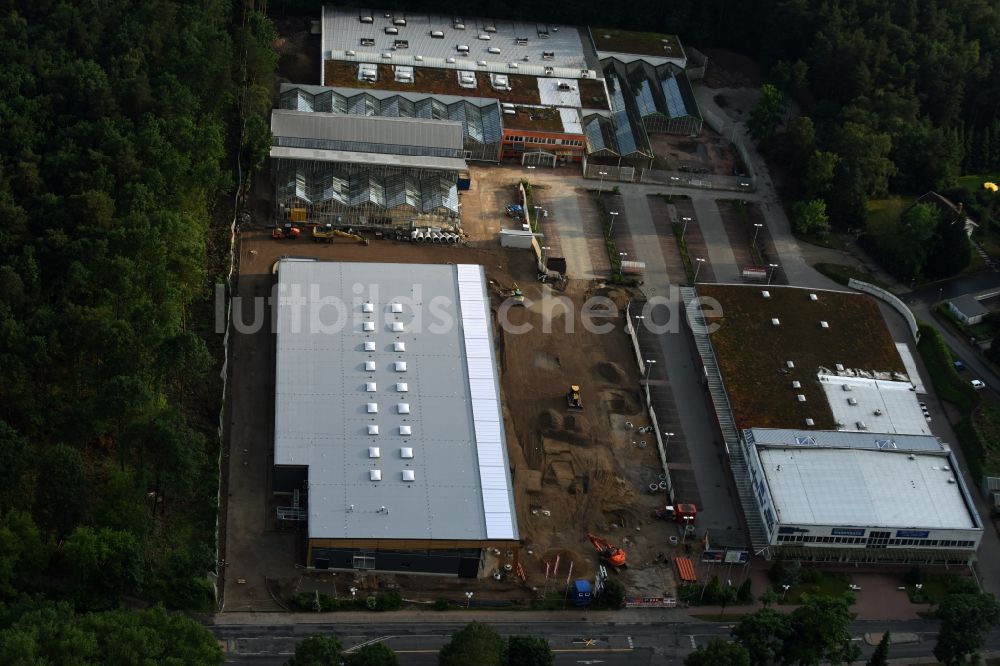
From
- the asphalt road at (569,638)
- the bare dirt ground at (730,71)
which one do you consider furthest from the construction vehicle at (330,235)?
the bare dirt ground at (730,71)

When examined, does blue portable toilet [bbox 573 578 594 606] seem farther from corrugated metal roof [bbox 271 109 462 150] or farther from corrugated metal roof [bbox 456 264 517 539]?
corrugated metal roof [bbox 271 109 462 150]

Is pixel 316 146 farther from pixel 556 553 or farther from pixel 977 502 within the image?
pixel 977 502

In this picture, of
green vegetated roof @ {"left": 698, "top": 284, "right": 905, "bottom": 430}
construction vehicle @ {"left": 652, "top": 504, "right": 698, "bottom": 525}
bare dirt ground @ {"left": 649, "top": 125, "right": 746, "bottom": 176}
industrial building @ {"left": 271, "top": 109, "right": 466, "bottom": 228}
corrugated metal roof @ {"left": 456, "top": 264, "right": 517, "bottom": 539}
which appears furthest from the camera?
bare dirt ground @ {"left": 649, "top": 125, "right": 746, "bottom": 176}

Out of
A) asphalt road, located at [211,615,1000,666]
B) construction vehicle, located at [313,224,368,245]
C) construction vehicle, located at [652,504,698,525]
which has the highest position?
construction vehicle, located at [313,224,368,245]

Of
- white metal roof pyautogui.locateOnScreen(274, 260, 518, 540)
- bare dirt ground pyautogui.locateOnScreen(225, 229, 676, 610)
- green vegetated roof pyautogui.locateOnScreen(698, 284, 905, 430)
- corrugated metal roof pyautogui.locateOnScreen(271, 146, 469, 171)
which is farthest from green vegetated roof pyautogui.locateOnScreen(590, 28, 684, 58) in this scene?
white metal roof pyautogui.locateOnScreen(274, 260, 518, 540)

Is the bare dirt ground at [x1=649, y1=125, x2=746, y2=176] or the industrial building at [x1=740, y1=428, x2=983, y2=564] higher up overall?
the bare dirt ground at [x1=649, y1=125, x2=746, y2=176]

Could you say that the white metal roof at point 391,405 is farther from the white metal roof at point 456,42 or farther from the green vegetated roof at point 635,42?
the green vegetated roof at point 635,42

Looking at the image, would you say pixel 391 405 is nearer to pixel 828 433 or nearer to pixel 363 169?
pixel 828 433
